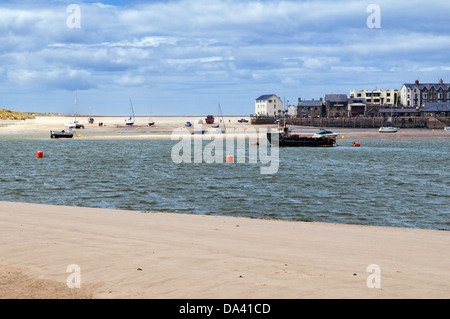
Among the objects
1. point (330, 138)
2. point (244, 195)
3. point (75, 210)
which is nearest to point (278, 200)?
point (244, 195)

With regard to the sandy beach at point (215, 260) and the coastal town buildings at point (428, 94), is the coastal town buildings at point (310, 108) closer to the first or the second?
the coastal town buildings at point (428, 94)

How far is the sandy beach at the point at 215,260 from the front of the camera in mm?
8117

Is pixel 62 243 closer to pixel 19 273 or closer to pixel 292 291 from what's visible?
pixel 19 273

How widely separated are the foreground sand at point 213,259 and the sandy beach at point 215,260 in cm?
2

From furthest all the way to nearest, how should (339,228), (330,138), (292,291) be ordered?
(330,138) → (339,228) → (292,291)

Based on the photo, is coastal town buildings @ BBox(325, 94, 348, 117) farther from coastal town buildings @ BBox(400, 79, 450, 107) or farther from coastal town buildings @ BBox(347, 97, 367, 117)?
coastal town buildings @ BBox(400, 79, 450, 107)

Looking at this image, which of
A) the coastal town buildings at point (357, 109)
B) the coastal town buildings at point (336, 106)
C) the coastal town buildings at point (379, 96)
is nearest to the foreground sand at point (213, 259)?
the coastal town buildings at point (336, 106)

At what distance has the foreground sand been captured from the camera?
26.7 feet

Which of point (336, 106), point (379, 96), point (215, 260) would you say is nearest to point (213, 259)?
point (215, 260)

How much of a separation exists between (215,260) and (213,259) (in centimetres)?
9

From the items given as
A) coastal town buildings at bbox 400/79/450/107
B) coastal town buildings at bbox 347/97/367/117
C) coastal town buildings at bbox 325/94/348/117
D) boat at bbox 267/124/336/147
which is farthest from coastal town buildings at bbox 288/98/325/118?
boat at bbox 267/124/336/147

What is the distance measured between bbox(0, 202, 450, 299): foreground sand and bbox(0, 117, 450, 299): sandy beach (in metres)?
0.02

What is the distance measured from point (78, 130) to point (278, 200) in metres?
129

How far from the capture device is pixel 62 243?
11.3 m
